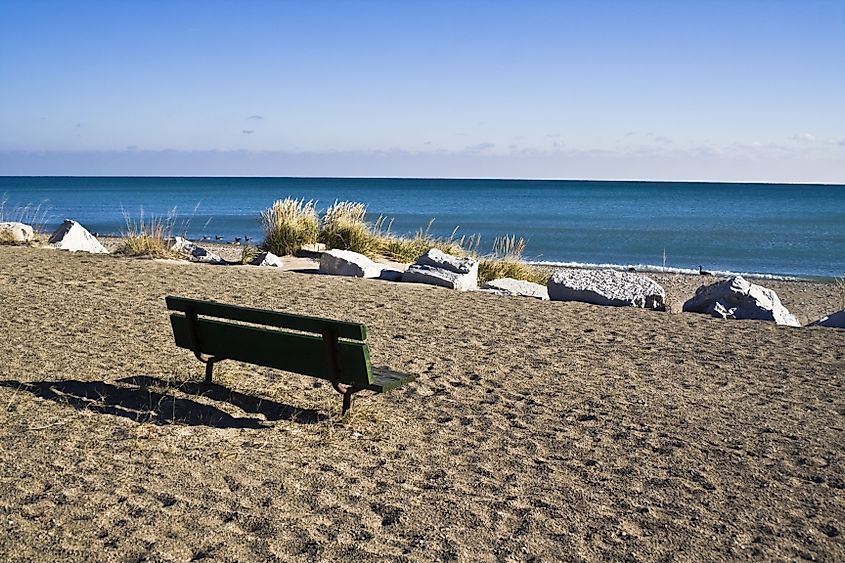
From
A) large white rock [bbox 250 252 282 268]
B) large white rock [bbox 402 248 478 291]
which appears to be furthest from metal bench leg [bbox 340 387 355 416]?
large white rock [bbox 250 252 282 268]

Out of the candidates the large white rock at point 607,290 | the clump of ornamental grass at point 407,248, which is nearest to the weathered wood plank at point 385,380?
the large white rock at point 607,290

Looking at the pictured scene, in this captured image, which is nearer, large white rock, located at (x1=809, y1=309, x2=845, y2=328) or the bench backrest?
the bench backrest

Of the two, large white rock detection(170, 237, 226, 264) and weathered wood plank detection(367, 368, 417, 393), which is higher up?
weathered wood plank detection(367, 368, 417, 393)

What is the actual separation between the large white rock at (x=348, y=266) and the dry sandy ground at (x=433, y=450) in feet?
12.7

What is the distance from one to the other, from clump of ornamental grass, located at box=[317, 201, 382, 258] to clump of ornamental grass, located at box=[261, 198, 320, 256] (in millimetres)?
238

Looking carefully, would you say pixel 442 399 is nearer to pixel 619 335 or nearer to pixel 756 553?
pixel 756 553

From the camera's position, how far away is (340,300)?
1046 cm

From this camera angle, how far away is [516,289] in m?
12.3

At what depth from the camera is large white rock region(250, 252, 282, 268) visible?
13602mm

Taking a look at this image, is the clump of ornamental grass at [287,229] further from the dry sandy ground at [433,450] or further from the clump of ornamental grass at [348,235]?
the dry sandy ground at [433,450]

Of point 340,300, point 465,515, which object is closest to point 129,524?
point 465,515

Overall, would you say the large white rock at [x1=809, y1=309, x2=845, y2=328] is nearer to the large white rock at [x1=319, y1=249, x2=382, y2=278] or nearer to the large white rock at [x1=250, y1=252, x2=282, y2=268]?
the large white rock at [x1=319, y1=249, x2=382, y2=278]

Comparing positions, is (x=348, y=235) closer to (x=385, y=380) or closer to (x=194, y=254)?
(x=194, y=254)

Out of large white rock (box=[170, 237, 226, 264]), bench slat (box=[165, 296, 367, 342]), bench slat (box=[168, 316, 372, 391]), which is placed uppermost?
bench slat (box=[165, 296, 367, 342])
